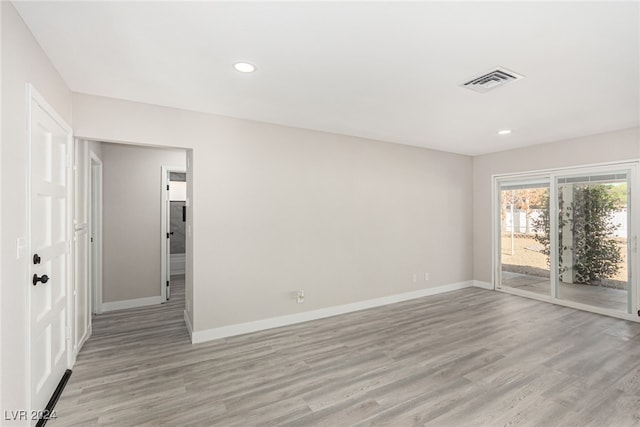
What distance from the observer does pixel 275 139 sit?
3.90m

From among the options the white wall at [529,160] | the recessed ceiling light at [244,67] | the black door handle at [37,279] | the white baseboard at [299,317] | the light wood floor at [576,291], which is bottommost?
the white baseboard at [299,317]

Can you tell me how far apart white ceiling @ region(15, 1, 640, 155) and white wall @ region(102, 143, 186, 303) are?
6.33 feet

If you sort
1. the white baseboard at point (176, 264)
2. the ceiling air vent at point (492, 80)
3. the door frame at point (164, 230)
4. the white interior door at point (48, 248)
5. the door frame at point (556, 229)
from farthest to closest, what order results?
the white baseboard at point (176, 264) → the door frame at point (164, 230) → the door frame at point (556, 229) → the ceiling air vent at point (492, 80) → the white interior door at point (48, 248)

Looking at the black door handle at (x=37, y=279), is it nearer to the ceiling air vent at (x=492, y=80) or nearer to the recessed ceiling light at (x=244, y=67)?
the recessed ceiling light at (x=244, y=67)

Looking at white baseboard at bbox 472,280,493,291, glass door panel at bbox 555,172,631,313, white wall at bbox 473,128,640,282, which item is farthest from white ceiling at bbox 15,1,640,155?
white baseboard at bbox 472,280,493,291

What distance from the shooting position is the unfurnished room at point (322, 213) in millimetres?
1864

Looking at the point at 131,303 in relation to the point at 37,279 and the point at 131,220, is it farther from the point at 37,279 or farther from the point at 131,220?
the point at 37,279

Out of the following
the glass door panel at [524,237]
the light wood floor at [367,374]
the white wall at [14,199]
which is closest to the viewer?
the white wall at [14,199]

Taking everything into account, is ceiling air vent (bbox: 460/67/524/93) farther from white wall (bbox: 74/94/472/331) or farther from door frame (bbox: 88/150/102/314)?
door frame (bbox: 88/150/102/314)

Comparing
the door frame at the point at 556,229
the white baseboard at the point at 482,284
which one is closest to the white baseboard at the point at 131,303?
the white baseboard at the point at 482,284

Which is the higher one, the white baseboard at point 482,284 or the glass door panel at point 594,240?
the glass door panel at point 594,240

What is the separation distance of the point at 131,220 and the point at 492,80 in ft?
16.3

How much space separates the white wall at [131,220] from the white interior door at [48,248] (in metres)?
1.98

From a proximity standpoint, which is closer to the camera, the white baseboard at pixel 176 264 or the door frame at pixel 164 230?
the door frame at pixel 164 230
